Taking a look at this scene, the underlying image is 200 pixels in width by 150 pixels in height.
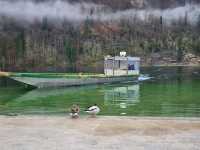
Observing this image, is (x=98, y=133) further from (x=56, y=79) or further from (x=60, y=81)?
(x=56, y=79)

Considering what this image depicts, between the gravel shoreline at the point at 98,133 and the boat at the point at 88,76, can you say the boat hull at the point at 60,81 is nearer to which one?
the boat at the point at 88,76

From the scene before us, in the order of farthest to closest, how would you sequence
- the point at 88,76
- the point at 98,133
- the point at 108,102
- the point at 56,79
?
the point at 88,76 < the point at 56,79 < the point at 108,102 < the point at 98,133

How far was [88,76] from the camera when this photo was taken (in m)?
77.9

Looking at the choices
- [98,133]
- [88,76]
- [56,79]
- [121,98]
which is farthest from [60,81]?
[98,133]

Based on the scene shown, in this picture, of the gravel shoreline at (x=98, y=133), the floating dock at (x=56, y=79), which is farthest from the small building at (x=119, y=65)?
the gravel shoreline at (x=98, y=133)

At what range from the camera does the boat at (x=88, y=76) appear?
71250 mm

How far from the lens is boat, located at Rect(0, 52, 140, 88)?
71.2 metres

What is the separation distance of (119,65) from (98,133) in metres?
65.8

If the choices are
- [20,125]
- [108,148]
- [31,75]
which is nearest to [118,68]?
[31,75]

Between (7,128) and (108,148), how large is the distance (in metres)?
6.69

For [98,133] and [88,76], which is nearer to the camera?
[98,133]

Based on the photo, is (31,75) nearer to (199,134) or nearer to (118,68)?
(118,68)

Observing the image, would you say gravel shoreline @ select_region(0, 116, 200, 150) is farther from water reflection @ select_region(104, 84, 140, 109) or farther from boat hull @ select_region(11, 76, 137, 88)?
boat hull @ select_region(11, 76, 137, 88)

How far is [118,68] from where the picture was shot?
85875 mm
